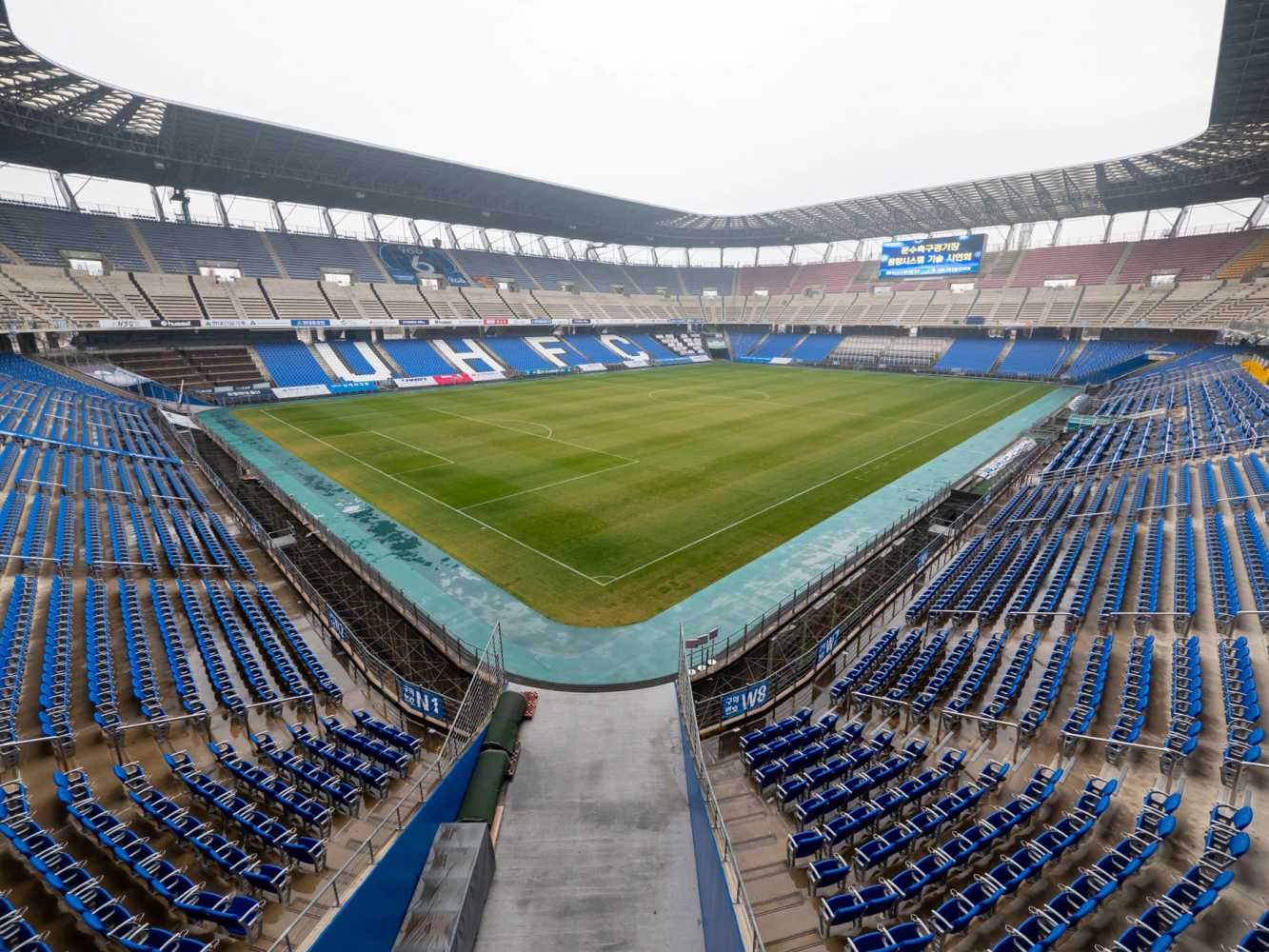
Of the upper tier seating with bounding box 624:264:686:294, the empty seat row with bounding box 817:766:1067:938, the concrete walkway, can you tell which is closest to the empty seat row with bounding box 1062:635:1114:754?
the empty seat row with bounding box 817:766:1067:938

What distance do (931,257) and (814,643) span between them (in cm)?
7108

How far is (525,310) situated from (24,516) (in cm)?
5692

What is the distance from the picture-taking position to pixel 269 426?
121 feet

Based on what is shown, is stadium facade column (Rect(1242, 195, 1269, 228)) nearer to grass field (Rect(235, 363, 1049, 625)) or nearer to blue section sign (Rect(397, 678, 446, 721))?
grass field (Rect(235, 363, 1049, 625))

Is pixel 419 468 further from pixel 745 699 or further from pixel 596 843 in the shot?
pixel 596 843

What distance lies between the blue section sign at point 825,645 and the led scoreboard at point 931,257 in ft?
230

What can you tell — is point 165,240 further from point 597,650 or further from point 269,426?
point 597,650

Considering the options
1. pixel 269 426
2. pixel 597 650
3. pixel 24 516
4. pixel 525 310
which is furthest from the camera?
pixel 525 310

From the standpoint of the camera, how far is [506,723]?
33.8 feet

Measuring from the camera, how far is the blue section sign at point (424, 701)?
10.9 metres

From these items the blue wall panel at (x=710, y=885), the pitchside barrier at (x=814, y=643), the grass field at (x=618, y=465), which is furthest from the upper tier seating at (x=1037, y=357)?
the blue wall panel at (x=710, y=885)

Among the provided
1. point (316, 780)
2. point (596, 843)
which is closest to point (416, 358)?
point (316, 780)

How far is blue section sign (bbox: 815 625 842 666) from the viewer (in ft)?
42.1

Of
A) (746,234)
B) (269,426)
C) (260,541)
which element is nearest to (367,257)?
(269,426)
